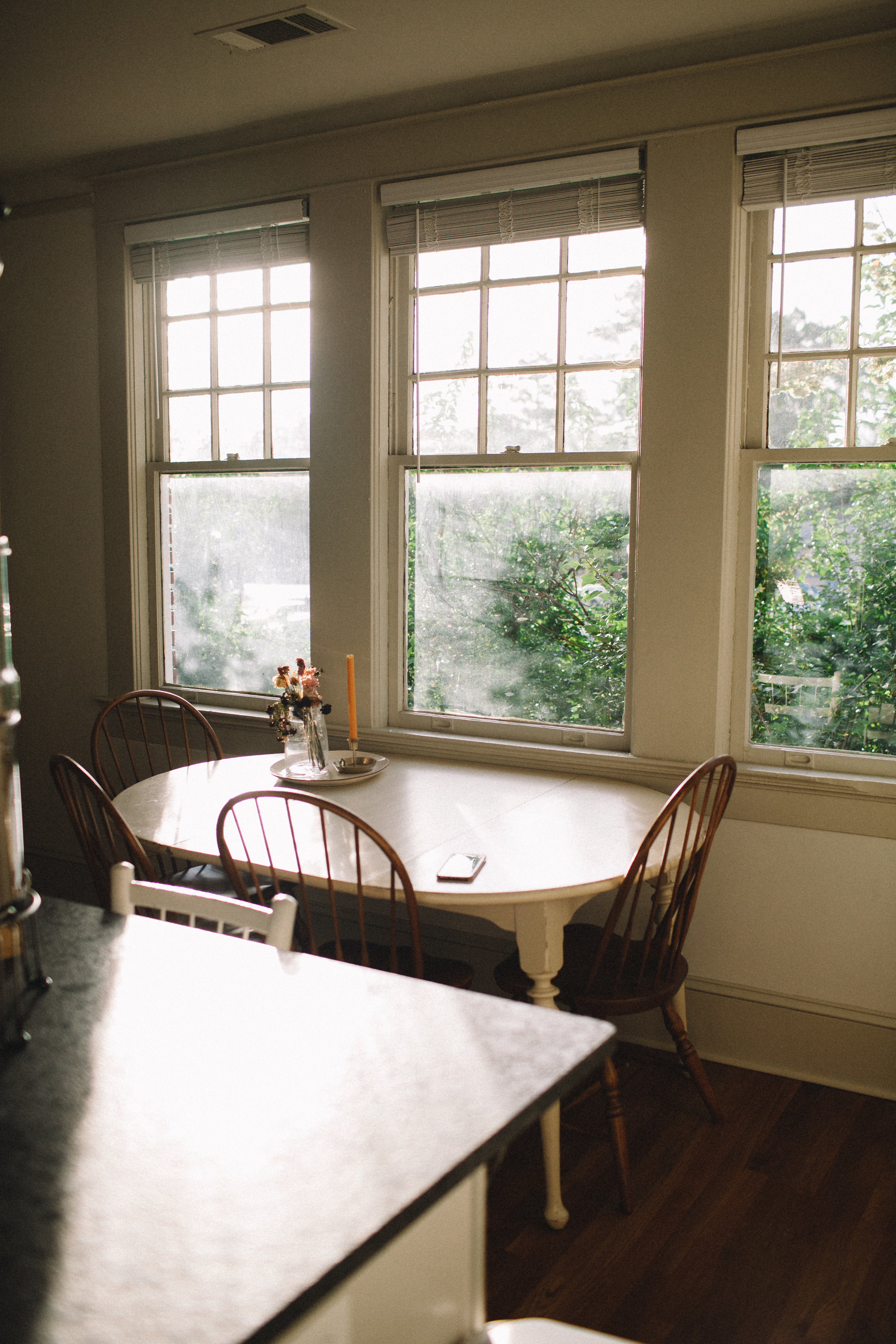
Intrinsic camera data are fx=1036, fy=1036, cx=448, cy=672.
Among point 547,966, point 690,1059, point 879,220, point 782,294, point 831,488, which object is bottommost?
point 690,1059

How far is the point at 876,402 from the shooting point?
273cm

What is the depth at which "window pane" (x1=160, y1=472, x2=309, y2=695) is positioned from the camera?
12.1ft

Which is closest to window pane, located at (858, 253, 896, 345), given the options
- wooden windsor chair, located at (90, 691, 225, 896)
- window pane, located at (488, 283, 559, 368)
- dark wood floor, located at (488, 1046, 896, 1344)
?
window pane, located at (488, 283, 559, 368)

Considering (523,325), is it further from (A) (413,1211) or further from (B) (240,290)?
(A) (413,1211)

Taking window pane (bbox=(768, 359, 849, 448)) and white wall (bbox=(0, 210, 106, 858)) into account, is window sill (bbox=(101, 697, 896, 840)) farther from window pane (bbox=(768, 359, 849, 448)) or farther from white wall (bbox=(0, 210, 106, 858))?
white wall (bbox=(0, 210, 106, 858))

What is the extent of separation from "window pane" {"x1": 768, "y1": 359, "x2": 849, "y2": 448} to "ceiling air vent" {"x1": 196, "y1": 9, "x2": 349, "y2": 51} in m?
1.49

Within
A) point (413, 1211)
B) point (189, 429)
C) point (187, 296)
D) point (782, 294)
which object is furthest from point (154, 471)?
point (413, 1211)

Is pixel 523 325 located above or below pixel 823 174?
below

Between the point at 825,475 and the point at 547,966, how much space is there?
60.8 inches

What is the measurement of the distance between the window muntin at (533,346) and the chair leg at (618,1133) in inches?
68.7

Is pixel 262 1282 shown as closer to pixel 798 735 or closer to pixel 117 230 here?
pixel 798 735

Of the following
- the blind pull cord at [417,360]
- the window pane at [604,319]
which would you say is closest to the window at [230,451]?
the blind pull cord at [417,360]

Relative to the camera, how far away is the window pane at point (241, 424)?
3.70m

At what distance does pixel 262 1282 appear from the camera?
0.71 metres
